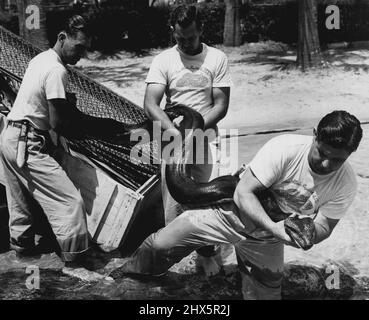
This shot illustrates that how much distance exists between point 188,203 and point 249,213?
0.56 meters

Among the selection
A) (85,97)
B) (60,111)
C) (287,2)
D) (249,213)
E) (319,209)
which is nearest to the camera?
(249,213)

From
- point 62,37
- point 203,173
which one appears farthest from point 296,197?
point 62,37

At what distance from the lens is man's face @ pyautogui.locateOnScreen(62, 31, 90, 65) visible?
12.3 feet

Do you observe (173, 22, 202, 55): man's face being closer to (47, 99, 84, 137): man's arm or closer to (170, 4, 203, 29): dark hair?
(170, 4, 203, 29): dark hair

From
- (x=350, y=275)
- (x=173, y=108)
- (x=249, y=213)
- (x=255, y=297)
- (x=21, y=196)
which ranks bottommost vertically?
(x=350, y=275)

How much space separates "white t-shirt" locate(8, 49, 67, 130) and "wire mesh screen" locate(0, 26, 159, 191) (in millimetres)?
398

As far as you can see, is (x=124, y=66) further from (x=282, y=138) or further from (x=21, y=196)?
(x=282, y=138)

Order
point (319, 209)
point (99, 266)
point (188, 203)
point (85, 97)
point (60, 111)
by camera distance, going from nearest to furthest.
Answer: point (319, 209), point (188, 203), point (60, 111), point (99, 266), point (85, 97)

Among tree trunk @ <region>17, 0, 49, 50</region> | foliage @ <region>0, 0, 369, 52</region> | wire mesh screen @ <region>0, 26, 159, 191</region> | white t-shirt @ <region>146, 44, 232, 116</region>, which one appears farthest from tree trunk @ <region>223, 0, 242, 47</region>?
white t-shirt @ <region>146, 44, 232, 116</region>

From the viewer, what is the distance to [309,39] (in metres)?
11.9

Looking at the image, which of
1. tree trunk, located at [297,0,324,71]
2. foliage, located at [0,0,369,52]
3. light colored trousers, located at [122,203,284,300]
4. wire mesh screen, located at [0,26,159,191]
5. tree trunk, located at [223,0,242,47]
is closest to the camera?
light colored trousers, located at [122,203,284,300]

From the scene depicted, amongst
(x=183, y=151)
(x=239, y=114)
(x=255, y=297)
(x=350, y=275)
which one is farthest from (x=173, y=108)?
(x=239, y=114)

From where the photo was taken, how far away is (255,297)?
337 centimetres

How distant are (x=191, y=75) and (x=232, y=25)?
12631 millimetres
